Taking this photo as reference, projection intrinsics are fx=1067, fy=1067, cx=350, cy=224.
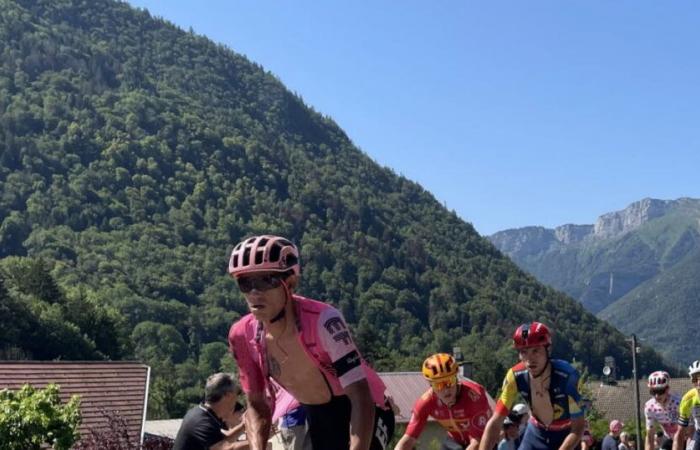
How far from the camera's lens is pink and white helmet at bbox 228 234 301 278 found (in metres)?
5.39

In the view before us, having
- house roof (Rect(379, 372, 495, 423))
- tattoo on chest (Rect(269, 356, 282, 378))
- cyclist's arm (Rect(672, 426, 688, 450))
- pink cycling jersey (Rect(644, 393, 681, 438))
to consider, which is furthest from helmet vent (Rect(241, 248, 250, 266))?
house roof (Rect(379, 372, 495, 423))

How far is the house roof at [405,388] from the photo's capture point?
6406 cm

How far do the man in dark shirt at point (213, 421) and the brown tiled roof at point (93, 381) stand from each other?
1789 centimetres

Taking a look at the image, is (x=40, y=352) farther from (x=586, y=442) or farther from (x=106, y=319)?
(x=586, y=442)

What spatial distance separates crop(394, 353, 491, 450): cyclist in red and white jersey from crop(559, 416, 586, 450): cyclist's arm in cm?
107

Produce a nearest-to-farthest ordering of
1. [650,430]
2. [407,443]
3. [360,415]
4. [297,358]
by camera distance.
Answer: [360,415], [297,358], [407,443], [650,430]

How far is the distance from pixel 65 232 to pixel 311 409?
648ft

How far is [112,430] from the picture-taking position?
16156mm

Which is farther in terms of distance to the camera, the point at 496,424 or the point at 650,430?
the point at 650,430

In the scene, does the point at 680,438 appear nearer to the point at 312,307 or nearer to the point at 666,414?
the point at 666,414

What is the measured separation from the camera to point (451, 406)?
9.64 metres

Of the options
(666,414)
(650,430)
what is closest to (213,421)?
(666,414)

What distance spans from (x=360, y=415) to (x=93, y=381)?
81.4ft

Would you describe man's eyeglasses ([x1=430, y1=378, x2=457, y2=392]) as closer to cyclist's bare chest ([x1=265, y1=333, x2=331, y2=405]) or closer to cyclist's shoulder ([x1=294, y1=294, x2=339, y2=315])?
cyclist's bare chest ([x1=265, y1=333, x2=331, y2=405])
